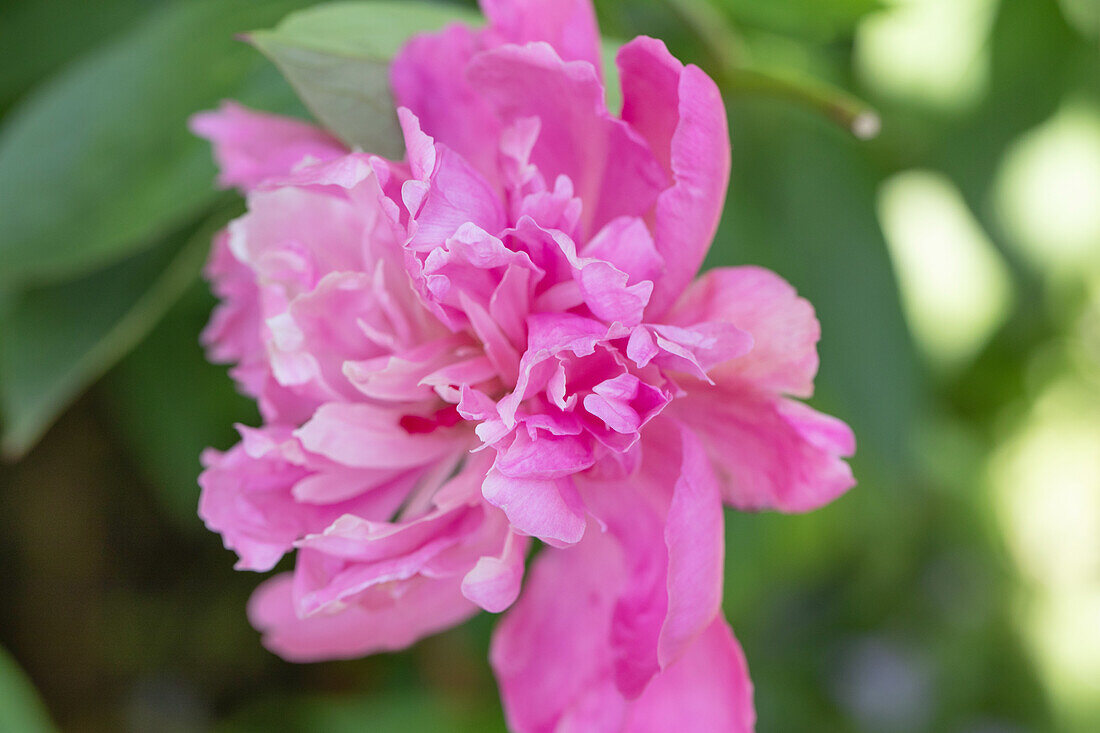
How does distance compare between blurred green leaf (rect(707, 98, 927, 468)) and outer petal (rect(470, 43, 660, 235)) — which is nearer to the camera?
outer petal (rect(470, 43, 660, 235))

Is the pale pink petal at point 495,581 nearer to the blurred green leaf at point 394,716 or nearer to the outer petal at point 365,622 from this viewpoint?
the outer petal at point 365,622

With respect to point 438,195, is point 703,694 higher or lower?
lower

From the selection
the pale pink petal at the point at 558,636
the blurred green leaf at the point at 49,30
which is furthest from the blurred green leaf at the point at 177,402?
the pale pink petal at the point at 558,636

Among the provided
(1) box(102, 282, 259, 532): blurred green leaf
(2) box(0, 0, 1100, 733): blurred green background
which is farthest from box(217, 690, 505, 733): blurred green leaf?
(1) box(102, 282, 259, 532): blurred green leaf

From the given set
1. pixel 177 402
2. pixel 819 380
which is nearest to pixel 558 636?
pixel 819 380

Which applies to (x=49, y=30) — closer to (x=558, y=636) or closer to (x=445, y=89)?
(x=445, y=89)

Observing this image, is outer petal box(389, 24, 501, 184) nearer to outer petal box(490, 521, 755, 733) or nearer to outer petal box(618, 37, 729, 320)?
outer petal box(618, 37, 729, 320)

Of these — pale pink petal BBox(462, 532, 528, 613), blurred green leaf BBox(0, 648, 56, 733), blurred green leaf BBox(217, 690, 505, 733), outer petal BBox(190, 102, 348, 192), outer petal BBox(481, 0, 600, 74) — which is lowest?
blurred green leaf BBox(217, 690, 505, 733)

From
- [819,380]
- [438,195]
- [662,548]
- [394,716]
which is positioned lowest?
[394,716]
